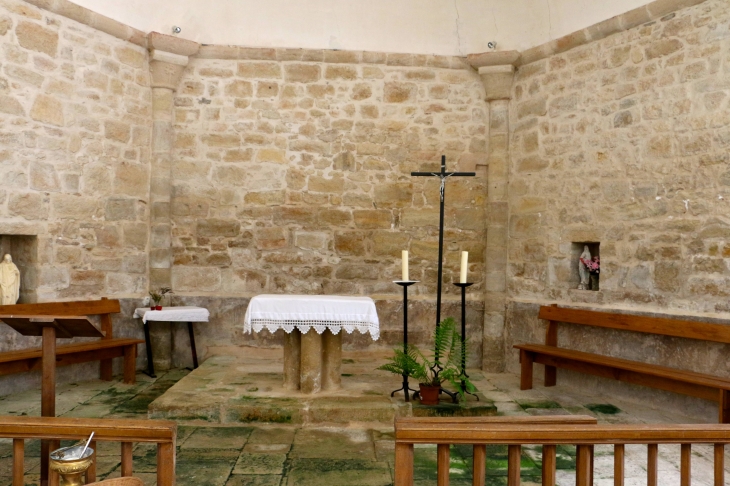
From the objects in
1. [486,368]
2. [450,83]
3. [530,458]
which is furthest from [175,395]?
[450,83]

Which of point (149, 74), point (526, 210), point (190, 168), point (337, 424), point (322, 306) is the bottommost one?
point (337, 424)

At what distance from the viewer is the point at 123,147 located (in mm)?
7062

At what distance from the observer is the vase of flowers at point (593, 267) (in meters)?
6.60

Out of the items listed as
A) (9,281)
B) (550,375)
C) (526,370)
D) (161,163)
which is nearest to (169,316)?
(9,281)

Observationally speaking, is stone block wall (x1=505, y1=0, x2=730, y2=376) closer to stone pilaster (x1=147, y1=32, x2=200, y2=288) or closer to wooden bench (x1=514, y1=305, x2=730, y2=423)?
wooden bench (x1=514, y1=305, x2=730, y2=423)

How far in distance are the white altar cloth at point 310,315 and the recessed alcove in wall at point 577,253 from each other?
2714 mm

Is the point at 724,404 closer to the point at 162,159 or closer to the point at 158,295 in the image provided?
the point at 158,295

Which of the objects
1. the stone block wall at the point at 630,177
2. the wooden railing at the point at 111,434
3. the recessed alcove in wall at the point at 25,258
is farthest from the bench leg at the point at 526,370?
the recessed alcove in wall at the point at 25,258

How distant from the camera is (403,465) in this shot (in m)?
2.37

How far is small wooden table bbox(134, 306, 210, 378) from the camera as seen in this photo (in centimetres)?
663

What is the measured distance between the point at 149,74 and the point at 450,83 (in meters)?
3.67

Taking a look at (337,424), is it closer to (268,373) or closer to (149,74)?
(268,373)

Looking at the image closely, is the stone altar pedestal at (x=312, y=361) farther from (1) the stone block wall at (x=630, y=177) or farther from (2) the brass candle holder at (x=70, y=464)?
(2) the brass candle holder at (x=70, y=464)

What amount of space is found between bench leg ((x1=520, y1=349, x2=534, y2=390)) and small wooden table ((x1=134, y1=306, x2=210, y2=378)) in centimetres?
355
